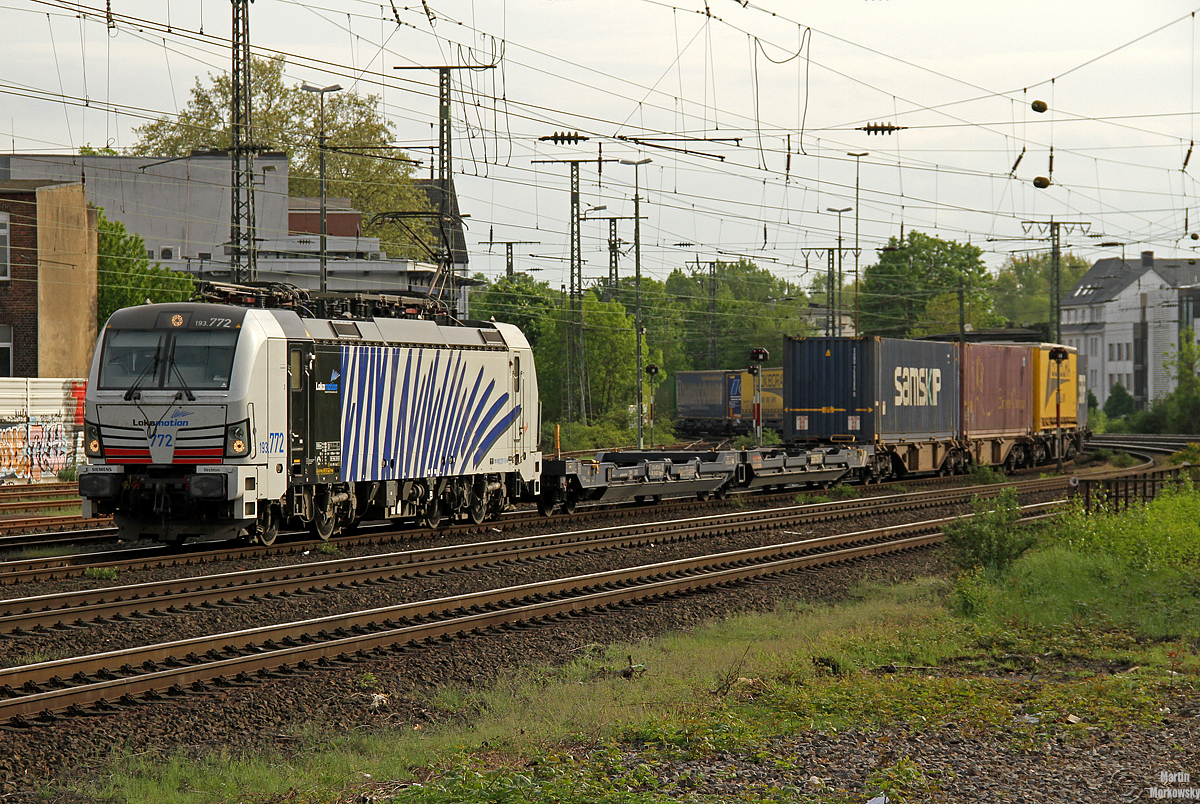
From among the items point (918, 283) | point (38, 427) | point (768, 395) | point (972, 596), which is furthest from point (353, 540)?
point (918, 283)

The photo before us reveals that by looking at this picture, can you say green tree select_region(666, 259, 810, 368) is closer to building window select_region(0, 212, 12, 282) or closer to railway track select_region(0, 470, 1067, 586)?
building window select_region(0, 212, 12, 282)

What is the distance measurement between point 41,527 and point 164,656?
10936 millimetres

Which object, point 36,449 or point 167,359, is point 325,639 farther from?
point 36,449

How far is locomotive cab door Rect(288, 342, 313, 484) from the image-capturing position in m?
16.1

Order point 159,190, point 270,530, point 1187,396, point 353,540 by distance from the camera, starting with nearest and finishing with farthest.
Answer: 1. point 270,530
2. point 353,540
3. point 159,190
4. point 1187,396

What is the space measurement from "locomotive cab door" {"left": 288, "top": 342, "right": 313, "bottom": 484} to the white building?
8370cm

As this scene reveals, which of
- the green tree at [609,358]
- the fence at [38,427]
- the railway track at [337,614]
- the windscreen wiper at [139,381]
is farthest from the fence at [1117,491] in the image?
the green tree at [609,358]

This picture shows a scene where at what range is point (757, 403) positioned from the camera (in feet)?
95.7

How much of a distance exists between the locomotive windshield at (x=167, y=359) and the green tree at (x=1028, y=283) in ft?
394

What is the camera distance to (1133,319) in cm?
9656

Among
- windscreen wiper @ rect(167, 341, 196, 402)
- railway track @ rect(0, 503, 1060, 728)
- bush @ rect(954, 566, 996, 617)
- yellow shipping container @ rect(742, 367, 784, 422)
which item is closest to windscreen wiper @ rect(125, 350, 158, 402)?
windscreen wiper @ rect(167, 341, 196, 402)

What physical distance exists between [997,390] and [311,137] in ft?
158

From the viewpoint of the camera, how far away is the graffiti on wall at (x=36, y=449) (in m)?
29.0

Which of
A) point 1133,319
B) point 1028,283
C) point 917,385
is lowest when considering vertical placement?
point 917,385
